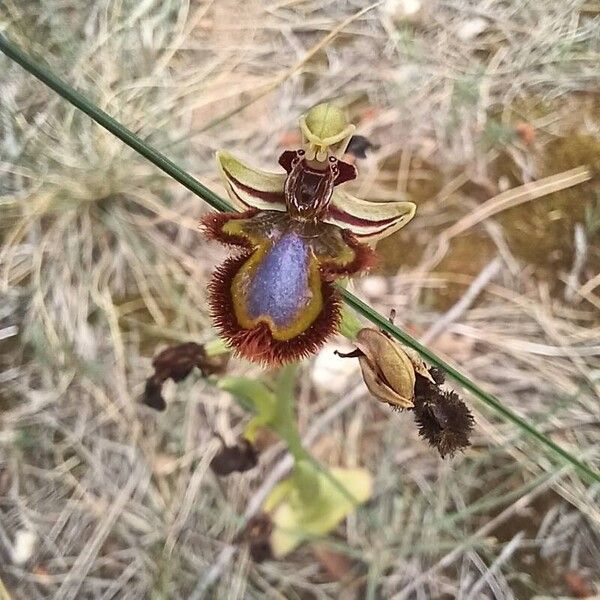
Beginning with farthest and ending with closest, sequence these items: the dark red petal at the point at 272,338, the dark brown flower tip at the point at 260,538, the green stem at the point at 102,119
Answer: the dark brown flower tip at the point at 260,538
the dark red petal at the point at 272,338
the green stem at the point at 102,119

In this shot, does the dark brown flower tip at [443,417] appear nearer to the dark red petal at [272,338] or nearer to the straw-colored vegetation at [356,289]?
the dark red petal at [272,338]

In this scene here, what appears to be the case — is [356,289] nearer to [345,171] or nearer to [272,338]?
[345,171]

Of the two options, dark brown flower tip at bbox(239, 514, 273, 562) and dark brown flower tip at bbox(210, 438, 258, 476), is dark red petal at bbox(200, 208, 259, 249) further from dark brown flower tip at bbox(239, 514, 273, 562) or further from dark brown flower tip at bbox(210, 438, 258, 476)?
dark brown flower tip at bbox(239, 514, 273, 562)

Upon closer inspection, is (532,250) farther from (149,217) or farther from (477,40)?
(149,217)

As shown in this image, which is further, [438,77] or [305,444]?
A: [438,77]

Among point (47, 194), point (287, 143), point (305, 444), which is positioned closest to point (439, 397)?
point (305, 444)

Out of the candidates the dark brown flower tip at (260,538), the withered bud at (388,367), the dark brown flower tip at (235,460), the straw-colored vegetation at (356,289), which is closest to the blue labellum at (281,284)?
the withered bud at (388,367)
